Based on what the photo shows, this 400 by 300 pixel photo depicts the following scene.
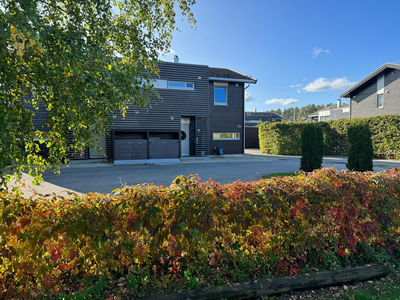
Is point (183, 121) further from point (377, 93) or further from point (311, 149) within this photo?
point (377, 93)

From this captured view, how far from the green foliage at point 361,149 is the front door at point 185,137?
10.5 metres

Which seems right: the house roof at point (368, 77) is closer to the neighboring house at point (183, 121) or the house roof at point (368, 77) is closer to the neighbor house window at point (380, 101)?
the neighbor house window at point (380, 101)

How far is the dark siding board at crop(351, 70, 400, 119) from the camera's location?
62.0 ft

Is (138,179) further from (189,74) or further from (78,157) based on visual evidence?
(189,74)

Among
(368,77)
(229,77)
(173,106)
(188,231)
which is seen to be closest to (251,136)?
(229,77)

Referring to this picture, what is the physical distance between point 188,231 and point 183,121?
14531 millimetres

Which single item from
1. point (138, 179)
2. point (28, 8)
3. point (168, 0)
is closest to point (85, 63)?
point (28, 8)

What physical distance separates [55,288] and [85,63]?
2106mm

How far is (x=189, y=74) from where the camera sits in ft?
50.9

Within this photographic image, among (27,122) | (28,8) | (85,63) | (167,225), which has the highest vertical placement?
(28,8)

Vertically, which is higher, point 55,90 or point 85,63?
point 85,63

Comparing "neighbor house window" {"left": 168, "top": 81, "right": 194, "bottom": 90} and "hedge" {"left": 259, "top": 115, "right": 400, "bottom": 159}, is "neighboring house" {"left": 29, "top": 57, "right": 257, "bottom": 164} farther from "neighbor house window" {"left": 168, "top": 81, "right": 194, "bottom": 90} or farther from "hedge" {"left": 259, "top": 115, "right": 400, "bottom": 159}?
"hedge" {"left": 259, "top": 115, "right": 400, "bottom": 159}

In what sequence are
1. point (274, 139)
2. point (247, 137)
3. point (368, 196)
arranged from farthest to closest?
point (247, 137), point (274, 139), point (368, 196)

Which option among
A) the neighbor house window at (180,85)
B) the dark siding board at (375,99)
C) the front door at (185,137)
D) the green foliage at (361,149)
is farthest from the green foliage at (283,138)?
the green foliage at (361,149)
